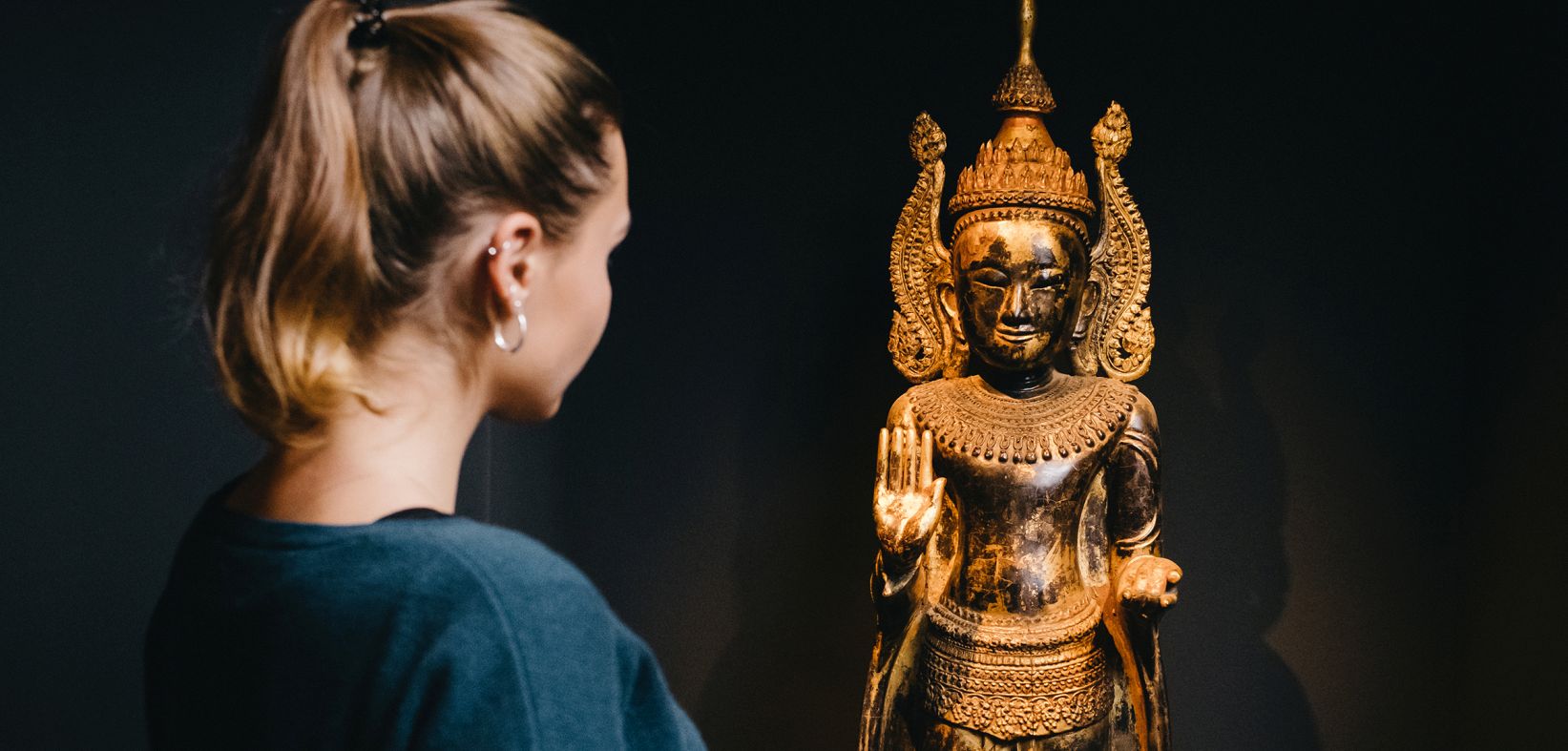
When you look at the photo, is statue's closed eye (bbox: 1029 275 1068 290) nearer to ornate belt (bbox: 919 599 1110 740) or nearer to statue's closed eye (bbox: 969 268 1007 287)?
statue's closed eye (bbox: 969 268 1007 287)

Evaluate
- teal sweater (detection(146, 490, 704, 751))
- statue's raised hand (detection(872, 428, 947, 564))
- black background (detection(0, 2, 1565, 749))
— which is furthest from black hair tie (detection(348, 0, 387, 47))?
black background (detection(0, 2, 1565, 749))

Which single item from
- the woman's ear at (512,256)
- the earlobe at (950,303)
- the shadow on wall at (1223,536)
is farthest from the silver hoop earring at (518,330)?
the shadow on wall at (1223,536)

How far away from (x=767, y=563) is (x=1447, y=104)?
166cm

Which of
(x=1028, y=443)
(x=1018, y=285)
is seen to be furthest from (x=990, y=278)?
(x=1028, y=443)

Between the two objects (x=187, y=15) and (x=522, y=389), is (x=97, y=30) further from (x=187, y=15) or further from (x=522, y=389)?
(x=522, y=389)

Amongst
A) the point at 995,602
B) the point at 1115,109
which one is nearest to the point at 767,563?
the point at 995,602

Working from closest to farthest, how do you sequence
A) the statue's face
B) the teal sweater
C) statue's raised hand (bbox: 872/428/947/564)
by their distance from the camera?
1. the teal sweater
2. statue's raised hand (bbox: 872/428/947/564)
3. the statue's face

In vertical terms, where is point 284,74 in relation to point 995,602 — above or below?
above

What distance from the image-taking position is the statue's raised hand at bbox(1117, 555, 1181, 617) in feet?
7.31

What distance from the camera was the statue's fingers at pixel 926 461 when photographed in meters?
2.25

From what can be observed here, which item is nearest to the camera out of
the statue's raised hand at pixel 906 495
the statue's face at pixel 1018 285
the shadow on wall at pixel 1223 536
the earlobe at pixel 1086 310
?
the statue's raised hand at pixel 906 495

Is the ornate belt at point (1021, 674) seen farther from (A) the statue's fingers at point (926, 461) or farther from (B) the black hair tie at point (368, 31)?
(B) the black hair tie at point (368, 31)

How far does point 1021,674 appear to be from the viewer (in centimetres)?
232

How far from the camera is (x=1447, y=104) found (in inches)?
107
